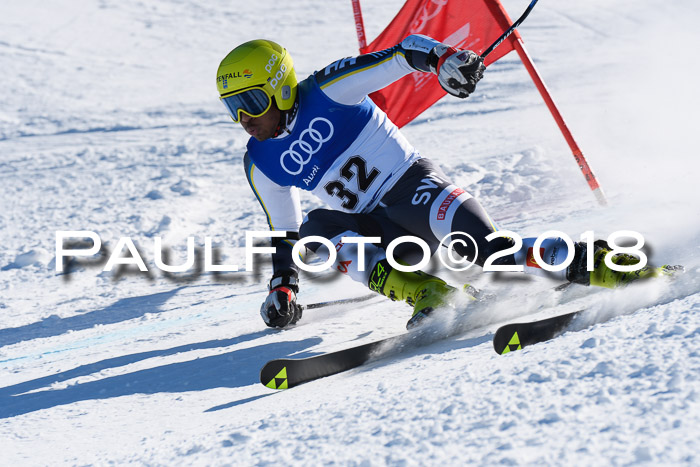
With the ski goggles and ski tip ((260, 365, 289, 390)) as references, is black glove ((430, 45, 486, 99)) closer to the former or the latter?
the ski goggles

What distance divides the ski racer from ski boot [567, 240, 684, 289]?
0.80 feet

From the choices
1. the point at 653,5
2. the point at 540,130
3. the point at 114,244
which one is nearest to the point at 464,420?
the point at 114,244

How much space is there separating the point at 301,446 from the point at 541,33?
13.0 metres

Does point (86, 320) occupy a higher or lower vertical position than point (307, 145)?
lower

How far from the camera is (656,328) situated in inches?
82.0

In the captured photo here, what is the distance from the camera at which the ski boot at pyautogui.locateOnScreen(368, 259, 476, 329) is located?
321cm

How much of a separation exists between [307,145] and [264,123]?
9.2 inches

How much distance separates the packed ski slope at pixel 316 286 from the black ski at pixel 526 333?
0.39 ft

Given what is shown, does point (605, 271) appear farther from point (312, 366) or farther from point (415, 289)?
point (312, 366)

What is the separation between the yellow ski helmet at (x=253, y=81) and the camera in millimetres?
3475

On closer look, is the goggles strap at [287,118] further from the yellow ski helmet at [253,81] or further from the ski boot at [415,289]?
the ski boot at [415,289]

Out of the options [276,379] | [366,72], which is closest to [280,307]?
[276,379]

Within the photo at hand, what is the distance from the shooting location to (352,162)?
3.62m

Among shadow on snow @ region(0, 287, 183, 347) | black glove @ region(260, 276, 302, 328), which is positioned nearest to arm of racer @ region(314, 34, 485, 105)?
black glove @ region(260, 276, 302, 328)
